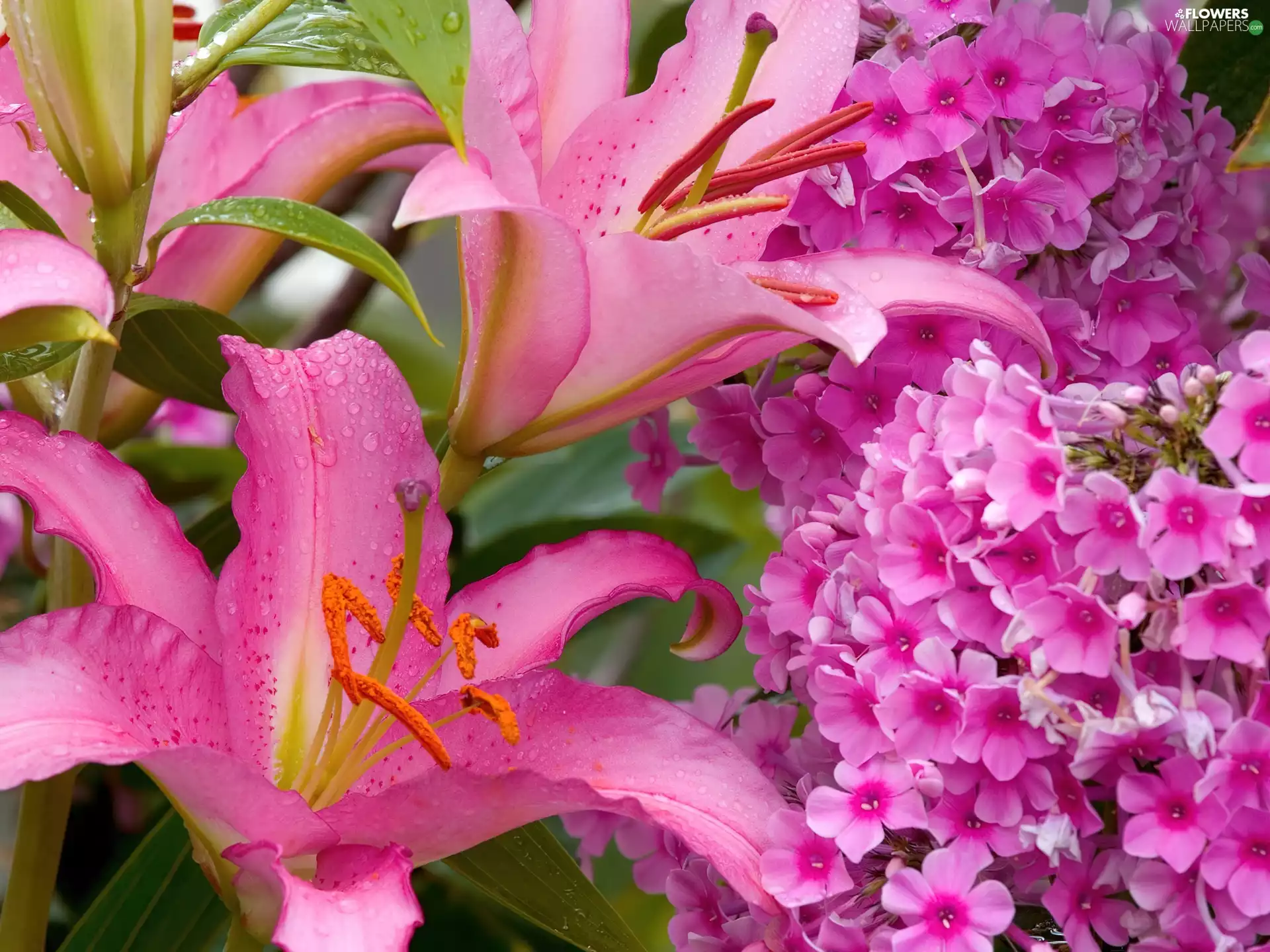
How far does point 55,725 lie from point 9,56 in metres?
0.26

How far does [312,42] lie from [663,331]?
149mm

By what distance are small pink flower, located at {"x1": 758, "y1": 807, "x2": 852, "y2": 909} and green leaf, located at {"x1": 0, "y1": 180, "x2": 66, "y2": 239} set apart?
30 cm

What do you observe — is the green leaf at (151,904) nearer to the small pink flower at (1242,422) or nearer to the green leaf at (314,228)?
the green leaf at (314,228)

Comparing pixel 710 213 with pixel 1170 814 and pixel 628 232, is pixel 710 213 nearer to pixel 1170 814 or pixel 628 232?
pixel 628 232

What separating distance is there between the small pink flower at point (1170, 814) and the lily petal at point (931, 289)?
0.14 metres

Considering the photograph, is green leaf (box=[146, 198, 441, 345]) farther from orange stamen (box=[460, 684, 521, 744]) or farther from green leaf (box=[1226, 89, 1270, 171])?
green leaf (box=[1226, 89, 1270, 171])

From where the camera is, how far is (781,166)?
419mm

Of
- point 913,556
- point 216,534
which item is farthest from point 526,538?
point 913,556

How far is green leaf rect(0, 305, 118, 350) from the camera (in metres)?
0.33

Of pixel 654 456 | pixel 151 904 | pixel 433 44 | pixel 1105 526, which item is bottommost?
pixel 151 904

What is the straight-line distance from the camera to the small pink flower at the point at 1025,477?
0.35m

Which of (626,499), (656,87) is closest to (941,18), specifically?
(656,87)

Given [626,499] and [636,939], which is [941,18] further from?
[626,499]

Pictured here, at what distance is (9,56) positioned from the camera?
481 mm
